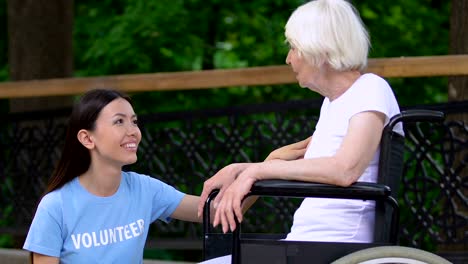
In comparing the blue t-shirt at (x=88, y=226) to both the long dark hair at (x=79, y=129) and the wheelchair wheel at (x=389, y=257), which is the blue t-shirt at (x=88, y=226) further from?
the wheelchair wheel at (x=389, y=257)

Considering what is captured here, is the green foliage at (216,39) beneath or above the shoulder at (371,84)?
above

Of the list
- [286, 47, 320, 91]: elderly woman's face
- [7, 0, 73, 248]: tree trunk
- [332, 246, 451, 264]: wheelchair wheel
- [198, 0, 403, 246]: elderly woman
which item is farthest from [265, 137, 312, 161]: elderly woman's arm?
[7, 0, 73, 248]: tree trunk

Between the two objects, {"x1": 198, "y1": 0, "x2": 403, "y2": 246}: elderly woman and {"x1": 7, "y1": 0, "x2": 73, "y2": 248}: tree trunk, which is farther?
{"x1": 7, "y1": 0, "x2": 73, "y2": 248}: tree trunk

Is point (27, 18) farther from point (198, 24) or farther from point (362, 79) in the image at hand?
point (362, 79)

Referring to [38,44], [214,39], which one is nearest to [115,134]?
[38,44]

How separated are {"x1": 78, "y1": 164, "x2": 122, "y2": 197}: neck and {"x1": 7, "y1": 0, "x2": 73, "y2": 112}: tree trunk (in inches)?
162

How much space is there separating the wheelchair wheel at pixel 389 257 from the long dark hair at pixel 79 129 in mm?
920

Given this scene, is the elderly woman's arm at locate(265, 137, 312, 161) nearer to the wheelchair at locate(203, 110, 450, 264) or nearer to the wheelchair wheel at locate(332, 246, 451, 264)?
the wheelchair at locate(203, 110, 450, 264)

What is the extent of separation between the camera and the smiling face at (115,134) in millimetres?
3367

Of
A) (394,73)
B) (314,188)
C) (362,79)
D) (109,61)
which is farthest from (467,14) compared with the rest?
(109,61)

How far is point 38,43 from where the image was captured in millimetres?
7504

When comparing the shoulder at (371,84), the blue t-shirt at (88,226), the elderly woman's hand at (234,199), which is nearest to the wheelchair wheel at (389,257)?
the elderly woman's hand at (234,199)

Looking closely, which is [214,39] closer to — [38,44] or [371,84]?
[38,44]

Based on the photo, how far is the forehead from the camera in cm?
338
